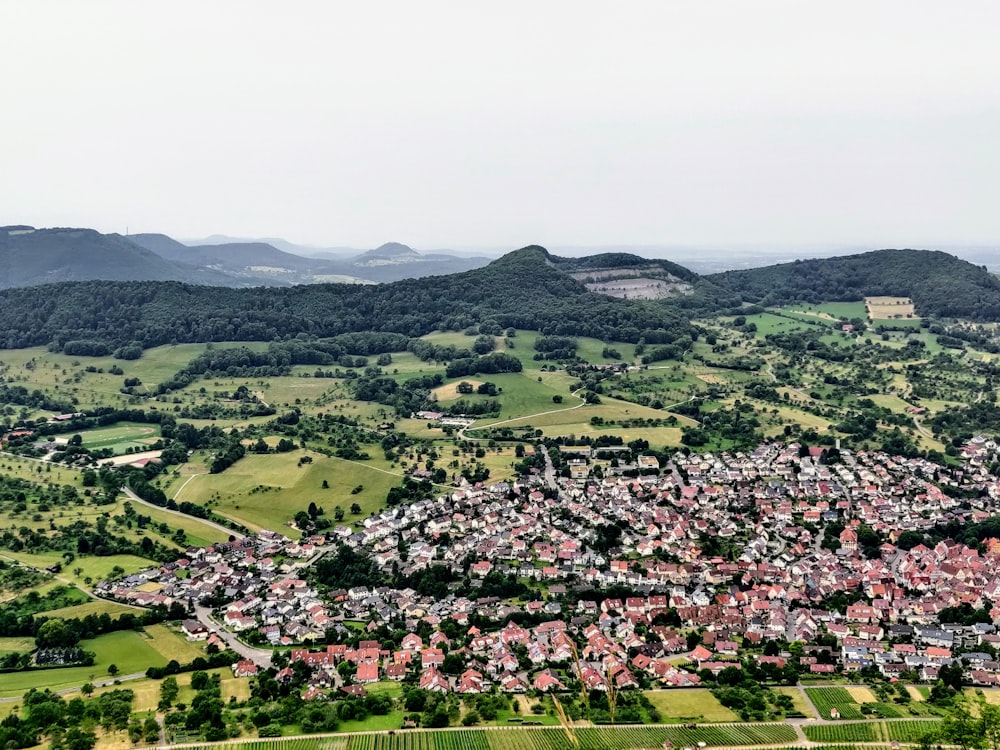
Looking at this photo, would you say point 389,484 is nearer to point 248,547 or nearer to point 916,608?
point 248,547

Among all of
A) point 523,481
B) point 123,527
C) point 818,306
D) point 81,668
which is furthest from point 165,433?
point 818,306

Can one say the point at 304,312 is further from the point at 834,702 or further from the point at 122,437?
the point at 834,702

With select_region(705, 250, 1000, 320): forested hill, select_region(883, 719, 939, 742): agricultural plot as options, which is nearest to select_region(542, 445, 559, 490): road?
select_region(883, 719, 939, 742): agricultural plot

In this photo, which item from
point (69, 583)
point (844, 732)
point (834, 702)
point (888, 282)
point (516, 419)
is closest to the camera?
point (844, 732)

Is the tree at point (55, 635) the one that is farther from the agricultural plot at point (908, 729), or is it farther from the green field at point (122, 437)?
the agricultural plot at point (908, 729)

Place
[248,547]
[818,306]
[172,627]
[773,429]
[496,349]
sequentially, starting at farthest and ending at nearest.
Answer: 1. [818,306]
2. [496,349]
3. [773,429]
4. [248,547]
5. [172,627]

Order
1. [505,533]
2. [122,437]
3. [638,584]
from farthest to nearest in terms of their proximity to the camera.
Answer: [122,437] < [505,533] < [638,584]

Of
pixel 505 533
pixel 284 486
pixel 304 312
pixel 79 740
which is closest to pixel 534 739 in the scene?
pixel 79 740
